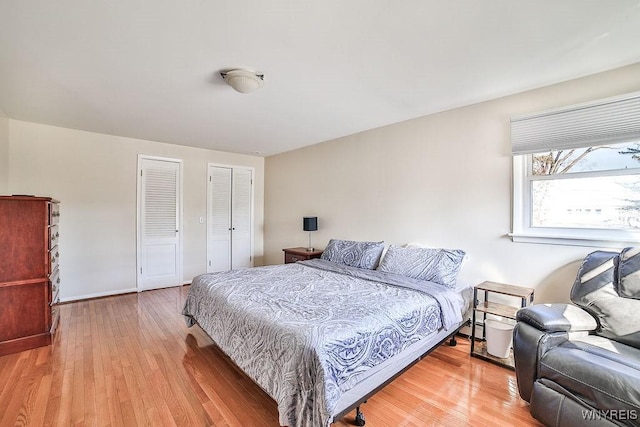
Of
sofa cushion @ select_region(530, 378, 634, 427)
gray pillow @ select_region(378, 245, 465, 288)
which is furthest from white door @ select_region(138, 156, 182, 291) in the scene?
sofa cushion @ select_region(530, 378, 634, 427)

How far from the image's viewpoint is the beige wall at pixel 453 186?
2471 millimetres

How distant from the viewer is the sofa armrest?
1822mm

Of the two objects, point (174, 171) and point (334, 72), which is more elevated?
point (334, 72)

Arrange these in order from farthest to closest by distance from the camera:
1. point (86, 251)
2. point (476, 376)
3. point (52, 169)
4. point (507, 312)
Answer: point (86, 251), point (52, 169), point (507, 312), point (476, 376)

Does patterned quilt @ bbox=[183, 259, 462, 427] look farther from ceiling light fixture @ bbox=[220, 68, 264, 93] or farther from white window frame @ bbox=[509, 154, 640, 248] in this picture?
ceiling light fixture @ bbox=[220, 68, 264, 93]

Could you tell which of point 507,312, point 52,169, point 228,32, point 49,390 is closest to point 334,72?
point 228,32

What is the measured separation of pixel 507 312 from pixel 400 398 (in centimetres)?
123

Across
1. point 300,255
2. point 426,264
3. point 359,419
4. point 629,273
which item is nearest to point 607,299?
point 629,273

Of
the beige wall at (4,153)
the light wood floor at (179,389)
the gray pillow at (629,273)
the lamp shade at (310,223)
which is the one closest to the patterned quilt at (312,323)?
the light wood floor at (179,389)

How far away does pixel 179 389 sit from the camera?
2.06 m

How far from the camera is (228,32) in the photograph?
5.87 feet

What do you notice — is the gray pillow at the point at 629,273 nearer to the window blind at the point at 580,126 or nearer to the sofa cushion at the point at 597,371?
the sofa cushion at the point at 597,371

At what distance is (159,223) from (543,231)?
5.28 m

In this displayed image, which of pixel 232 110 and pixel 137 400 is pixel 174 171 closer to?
pixel 232 110
